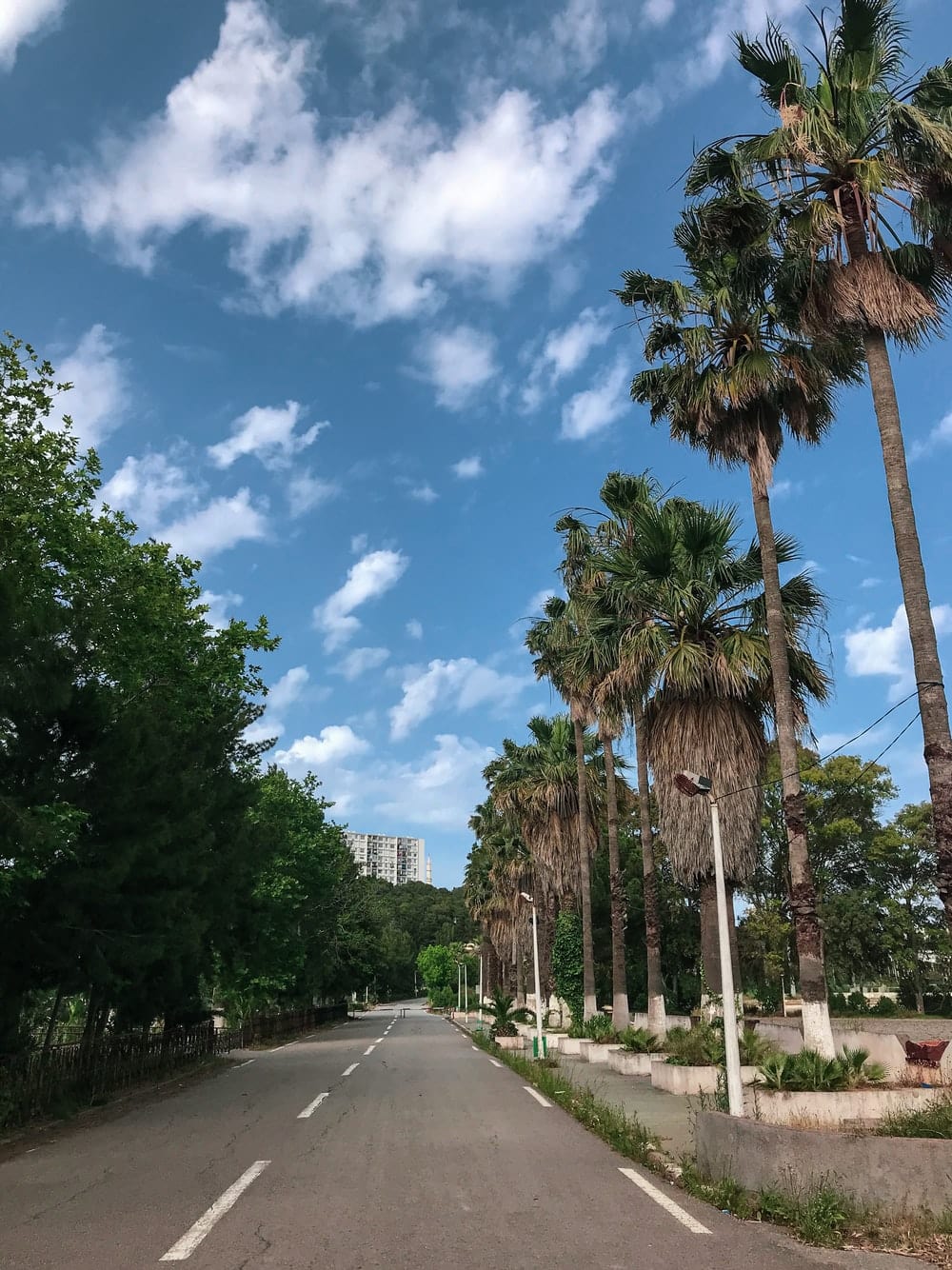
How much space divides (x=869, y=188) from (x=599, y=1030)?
842 inches

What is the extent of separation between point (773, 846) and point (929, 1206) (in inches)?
1658

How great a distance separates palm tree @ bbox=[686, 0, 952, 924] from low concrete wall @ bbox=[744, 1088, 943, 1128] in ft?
17.0

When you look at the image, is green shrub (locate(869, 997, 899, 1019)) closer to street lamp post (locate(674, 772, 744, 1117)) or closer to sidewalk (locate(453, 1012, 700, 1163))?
sidewalk (locate(453, 1012, 700, 1163))

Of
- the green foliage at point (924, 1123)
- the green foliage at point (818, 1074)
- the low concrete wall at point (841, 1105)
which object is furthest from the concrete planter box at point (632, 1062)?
the green foliage at point (924, 1123)

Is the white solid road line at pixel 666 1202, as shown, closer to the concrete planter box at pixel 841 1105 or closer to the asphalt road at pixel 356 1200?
the asphalt road at pixel 356 1200

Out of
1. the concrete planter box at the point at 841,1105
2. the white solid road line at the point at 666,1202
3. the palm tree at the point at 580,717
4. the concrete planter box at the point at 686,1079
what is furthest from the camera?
the palm tree at the point at 580,717

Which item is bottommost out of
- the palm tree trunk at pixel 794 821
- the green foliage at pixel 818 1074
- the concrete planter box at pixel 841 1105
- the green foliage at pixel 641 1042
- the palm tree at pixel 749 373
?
the green foliage at pixel 641 1042

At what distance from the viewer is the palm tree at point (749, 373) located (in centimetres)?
1378

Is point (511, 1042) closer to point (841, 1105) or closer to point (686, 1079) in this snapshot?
point (686, 1079)

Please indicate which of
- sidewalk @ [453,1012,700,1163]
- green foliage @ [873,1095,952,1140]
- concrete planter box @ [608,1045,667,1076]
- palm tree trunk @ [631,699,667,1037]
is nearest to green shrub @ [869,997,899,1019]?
palm tree trunk @ [631,699,667,1037]

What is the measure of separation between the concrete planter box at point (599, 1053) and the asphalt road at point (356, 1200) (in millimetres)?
7946

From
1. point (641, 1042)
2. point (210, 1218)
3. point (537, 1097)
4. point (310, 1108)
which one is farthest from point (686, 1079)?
point (210, 1218)

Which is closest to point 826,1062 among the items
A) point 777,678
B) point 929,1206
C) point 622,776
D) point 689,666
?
point 929,1206

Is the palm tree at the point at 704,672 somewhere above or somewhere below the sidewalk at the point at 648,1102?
above
